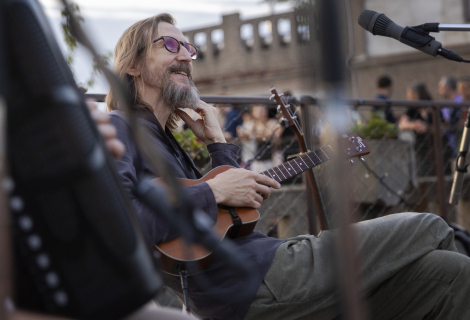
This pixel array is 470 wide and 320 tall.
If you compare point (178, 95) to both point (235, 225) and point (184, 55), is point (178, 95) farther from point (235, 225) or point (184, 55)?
point (235, 225)

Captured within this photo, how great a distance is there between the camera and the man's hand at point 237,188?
198cm

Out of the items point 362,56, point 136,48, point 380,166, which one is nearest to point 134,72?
point 136,48

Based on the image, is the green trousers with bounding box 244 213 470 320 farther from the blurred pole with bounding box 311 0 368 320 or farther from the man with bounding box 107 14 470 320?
the blurred pole with bounding box 311 0 368 320

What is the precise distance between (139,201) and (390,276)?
3.13ft

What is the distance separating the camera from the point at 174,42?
2520 millimetres

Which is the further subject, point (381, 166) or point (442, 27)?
point (381, 166)

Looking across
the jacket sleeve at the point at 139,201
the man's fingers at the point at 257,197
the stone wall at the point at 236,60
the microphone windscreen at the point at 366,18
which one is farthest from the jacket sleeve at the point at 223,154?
the stone wall at the point at 236,60

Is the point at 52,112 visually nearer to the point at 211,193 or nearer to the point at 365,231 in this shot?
the point at 211,193

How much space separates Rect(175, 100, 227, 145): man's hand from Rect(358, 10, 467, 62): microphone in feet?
2.77

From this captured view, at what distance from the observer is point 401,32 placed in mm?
1979

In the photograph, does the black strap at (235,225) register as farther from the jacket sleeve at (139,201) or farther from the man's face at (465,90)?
the man's face at (465,90)

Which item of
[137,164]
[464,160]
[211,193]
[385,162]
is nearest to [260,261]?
[211,193]

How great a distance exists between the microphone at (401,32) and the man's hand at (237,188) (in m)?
0.76

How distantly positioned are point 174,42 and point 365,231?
1.33 m
